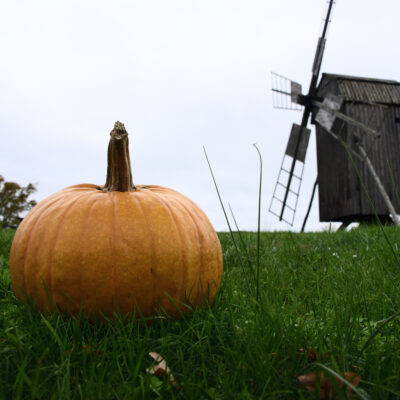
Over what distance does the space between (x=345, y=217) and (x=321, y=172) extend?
2.57 meters

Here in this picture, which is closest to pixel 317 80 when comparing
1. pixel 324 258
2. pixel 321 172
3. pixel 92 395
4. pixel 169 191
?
pixel 321 172

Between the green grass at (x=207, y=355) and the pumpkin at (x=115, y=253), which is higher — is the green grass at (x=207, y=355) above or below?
below

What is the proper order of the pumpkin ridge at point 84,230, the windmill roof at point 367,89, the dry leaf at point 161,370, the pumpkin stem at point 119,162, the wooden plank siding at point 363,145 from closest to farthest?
1. the dry leaf at point 161,370
2. the pumpkin ridge at point 84,230
3. the pumpkin stem at point 119,162
4. the wooden plank siding at point 363,145
5. the windmill roof at point 367,89

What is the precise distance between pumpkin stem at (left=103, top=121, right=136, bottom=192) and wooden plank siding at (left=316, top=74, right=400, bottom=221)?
13.0 meters

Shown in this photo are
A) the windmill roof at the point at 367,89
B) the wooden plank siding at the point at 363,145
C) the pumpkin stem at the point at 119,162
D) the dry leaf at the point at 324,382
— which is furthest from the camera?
the windmill roof at the point at 367,89

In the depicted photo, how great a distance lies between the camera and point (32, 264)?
2.12 m

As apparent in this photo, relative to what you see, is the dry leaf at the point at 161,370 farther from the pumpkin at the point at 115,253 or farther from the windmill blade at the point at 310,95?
the windmill blade at the point at 310,95

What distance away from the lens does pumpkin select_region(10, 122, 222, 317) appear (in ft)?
6.61

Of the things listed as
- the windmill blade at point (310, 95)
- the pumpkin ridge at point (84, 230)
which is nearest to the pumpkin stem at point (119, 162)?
the pumpkin ridge at point (84, 230)

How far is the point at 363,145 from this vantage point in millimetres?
14984

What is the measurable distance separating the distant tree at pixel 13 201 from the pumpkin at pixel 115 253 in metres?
14.4

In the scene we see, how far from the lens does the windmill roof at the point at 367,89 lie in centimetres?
1520

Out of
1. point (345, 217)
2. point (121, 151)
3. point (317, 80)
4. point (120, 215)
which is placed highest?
point (317, 80)

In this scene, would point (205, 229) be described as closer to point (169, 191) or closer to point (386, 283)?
point (169, 191)
